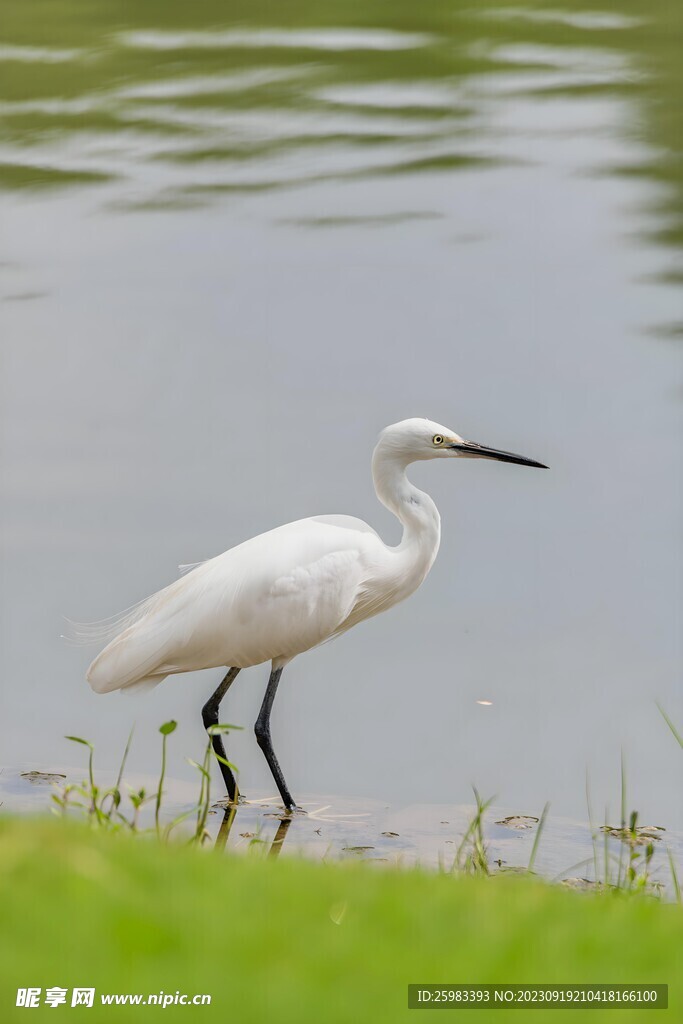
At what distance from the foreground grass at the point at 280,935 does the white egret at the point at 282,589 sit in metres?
2.55

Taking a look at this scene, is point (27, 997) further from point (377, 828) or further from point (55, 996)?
point (377, 828)

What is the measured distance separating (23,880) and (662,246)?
10.2 meters

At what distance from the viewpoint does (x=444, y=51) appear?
17.2m

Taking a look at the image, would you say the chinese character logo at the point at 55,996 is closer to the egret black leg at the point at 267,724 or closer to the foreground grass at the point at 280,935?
the foreground grass at the point at 280,935

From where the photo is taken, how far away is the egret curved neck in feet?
20.5

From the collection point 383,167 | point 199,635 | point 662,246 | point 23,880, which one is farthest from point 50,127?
point 23,880

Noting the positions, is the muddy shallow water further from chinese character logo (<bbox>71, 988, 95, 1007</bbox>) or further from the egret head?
chinese character logo (<bbox>71, 988, 95, 1007</bbox>)

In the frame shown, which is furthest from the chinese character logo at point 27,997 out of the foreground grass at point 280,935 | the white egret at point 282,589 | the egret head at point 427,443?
the egret head at point 427,443

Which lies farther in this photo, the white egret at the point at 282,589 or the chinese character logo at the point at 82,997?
the white egret at the point at 282,589

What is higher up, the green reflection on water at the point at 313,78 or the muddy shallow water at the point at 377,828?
the green reflection on water at the point at 313,78

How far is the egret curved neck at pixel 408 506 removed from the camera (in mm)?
6250

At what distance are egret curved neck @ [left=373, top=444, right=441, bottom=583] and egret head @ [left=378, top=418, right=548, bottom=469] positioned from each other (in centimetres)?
5

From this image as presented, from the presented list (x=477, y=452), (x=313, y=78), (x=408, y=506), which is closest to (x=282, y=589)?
(x=408, y=506)

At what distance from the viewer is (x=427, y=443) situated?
20.2ft
